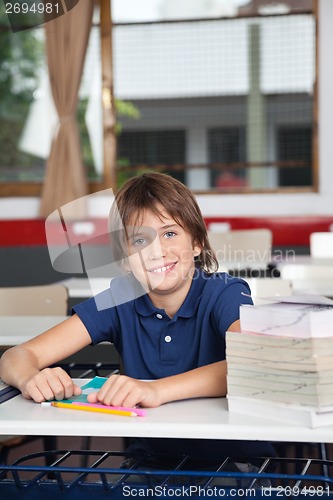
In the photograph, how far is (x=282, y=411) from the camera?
1.24 metres

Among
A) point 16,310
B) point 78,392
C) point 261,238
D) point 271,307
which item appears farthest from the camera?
point 261,238

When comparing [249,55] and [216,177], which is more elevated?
[249,55]

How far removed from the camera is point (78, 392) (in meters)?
1.48

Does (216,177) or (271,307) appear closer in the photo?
(271,307)

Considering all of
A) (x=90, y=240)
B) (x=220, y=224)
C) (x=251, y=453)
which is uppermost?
(x=90, y=240)

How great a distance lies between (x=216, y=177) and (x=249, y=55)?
0.88 metres

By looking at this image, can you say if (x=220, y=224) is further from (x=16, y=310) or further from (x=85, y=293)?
(x=16, y=310)

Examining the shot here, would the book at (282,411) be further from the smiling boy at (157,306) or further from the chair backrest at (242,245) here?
the chair backrest at (242,245)

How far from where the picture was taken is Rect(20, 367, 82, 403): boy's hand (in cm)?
145

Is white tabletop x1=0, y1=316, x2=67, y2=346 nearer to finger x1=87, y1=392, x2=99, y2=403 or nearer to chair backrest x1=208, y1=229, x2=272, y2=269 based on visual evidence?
finger x1=87, y1=392, x2=99, y2=403

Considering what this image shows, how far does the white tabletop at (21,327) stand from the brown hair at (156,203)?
1.78 ft

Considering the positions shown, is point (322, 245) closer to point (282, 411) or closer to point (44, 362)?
point (44, 362)

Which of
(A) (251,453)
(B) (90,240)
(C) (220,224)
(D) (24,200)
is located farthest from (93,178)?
(A) (251,453)

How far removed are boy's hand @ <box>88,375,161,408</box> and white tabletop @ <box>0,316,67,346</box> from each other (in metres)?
0.84
